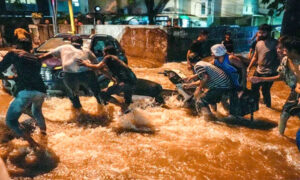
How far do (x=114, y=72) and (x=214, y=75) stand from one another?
209cm

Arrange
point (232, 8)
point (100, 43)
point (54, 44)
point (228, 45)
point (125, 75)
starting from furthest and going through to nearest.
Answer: point (232, 8) → point (100, 43) → point (54, 44) → point (228, 45) → point (125, 75)

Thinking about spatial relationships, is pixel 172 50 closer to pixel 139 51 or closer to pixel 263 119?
pixel 139 51

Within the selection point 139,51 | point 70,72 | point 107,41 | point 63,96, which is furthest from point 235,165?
point 139,51

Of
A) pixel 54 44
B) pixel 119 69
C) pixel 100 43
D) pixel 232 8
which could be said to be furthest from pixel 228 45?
pixel 232 8

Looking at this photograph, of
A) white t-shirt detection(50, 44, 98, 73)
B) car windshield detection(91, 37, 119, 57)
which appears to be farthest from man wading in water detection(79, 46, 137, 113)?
car windshield detection(91, 37, 119, 57)

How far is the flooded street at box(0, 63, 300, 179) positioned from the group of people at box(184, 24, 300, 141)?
0.56 metres

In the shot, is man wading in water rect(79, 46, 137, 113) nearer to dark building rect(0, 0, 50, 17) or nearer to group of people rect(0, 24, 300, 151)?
group of people rect(0, 24, 300, 151)

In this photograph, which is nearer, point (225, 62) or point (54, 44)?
point (225, 62)

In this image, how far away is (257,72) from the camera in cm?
564

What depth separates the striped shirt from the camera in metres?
4.61

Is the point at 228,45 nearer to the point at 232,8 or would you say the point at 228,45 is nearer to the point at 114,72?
the point at 114,72

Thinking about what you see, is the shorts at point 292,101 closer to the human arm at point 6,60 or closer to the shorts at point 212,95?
the shorts at point 212,95

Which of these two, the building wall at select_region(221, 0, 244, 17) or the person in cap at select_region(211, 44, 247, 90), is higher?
the building wall at select_region(221, 0, 244, 17)

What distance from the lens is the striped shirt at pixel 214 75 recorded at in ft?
15.1
